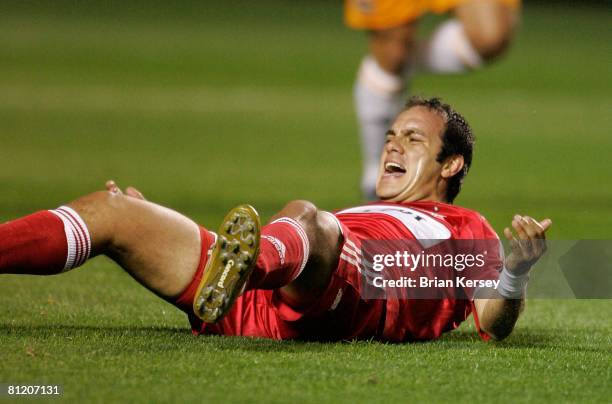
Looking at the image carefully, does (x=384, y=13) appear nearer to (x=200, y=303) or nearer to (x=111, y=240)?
(x=111, y=240)

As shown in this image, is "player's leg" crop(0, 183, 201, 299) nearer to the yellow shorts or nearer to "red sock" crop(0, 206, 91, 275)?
"red sock" crop(0, 206, 91, 275)

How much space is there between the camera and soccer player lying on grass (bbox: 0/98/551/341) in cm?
364

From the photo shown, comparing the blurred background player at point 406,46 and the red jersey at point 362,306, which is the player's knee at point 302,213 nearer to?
the red jersey at point 362,306

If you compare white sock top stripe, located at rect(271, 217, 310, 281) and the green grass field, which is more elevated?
white sock top stripe, located at rect(271, 217, 310, 281)

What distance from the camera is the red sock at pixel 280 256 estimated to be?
367 centimetres

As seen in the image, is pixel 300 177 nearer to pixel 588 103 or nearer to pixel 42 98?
pixel 42 98

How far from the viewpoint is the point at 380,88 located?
18.9ft

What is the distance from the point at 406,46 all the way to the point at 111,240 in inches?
84.8

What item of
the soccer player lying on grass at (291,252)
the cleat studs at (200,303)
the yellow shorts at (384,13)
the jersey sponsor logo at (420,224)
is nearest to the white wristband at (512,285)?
the soccer player lying on grass at (291,252)

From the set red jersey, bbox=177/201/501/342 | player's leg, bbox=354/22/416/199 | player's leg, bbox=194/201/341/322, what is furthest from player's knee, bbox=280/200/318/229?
player's leg, bbox=354/22/416/199

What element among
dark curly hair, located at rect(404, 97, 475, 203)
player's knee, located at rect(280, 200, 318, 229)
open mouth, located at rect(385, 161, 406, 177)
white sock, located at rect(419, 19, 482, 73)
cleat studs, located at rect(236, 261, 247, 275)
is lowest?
cleat studs, located at rect(236, 261, 247, 275)

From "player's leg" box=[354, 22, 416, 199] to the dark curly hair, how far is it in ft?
2.46

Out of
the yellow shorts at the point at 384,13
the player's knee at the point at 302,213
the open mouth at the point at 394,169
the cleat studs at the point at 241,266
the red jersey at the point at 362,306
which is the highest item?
the yellow shorts at the point at 384,13

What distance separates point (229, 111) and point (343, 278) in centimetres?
1412
